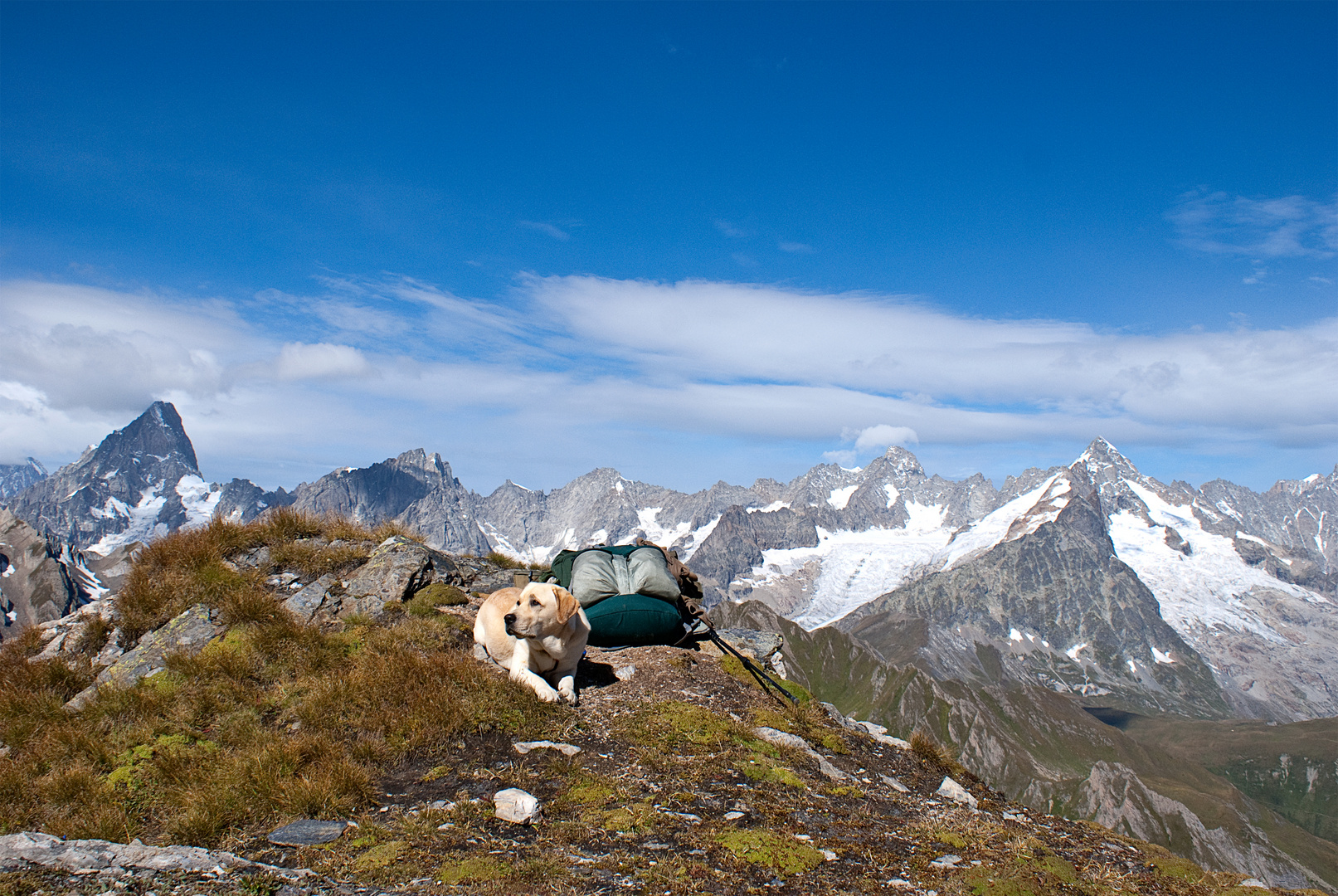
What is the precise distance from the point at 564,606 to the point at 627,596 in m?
3.64

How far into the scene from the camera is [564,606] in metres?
11.2

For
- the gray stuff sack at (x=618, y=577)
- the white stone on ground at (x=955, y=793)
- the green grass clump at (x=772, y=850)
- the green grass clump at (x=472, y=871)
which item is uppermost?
the gray stuff sack at (x=618, y=577)

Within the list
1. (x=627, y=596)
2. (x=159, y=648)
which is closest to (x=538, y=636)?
(x=627, y=596)

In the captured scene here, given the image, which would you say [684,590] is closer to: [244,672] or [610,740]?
[610,740]

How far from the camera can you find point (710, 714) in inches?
438

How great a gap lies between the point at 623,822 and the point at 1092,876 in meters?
4.99

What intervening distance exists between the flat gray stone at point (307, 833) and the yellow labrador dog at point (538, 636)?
4.07m

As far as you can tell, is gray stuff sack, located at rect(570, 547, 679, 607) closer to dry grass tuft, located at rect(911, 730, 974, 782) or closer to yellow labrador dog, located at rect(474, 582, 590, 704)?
yellow labrador dog, located at rect(474, 582, 590, 704)

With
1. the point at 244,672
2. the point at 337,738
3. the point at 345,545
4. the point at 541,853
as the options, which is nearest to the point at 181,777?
the point at 337,738

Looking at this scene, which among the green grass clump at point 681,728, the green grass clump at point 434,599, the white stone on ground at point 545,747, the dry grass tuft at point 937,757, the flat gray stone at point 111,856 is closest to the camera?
the flat gray stone at point 111,856

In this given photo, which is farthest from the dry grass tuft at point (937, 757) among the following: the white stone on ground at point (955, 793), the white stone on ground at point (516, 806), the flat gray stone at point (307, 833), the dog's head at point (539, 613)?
the flat gray stone at point (307, 833)

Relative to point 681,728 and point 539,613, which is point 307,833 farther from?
point 681,728

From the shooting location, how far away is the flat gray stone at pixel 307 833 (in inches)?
264

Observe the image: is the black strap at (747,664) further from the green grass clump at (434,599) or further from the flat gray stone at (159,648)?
the flat gray stone at (159,648)
